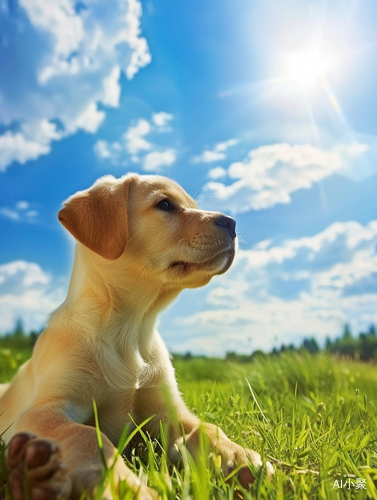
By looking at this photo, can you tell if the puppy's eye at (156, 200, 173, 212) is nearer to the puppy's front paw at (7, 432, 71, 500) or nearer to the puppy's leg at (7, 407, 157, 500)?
the puppy's leg at (7, 407, 157, 500)

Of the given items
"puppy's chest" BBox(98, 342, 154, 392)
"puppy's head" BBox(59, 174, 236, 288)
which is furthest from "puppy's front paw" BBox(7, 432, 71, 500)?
"puppy's head" BBox(59, 174, 236, 288)

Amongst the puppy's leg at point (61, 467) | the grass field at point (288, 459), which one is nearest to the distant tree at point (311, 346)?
the grass field at point (288, 459)

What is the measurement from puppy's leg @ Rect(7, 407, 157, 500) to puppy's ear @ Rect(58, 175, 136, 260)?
4.12ft

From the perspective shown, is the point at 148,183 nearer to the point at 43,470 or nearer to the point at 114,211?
the point at 114,211

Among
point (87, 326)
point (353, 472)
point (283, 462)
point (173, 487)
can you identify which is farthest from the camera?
point (87, 326)

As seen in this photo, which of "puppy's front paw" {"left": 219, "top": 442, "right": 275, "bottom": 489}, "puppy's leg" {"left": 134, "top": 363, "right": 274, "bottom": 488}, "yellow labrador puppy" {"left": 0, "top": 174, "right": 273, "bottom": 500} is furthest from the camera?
"yellow labrador puppy" {"left": 0, "top": 174, "right": 273, "bottom": 500}

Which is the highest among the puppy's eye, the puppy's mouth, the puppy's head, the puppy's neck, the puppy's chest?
the puppy's eye

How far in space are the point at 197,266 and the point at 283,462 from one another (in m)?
1.30

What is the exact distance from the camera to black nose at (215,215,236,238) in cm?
312

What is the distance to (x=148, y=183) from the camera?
3.44 metres

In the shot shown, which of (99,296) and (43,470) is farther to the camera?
(99,296)

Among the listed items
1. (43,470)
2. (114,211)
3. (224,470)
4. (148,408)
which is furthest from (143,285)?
(43,470)

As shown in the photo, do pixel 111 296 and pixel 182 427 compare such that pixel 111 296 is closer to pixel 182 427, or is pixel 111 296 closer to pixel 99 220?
pixel 99 220

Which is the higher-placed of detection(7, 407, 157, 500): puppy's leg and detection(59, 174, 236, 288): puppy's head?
detection(59, 174, 236, 288): puppy's head
